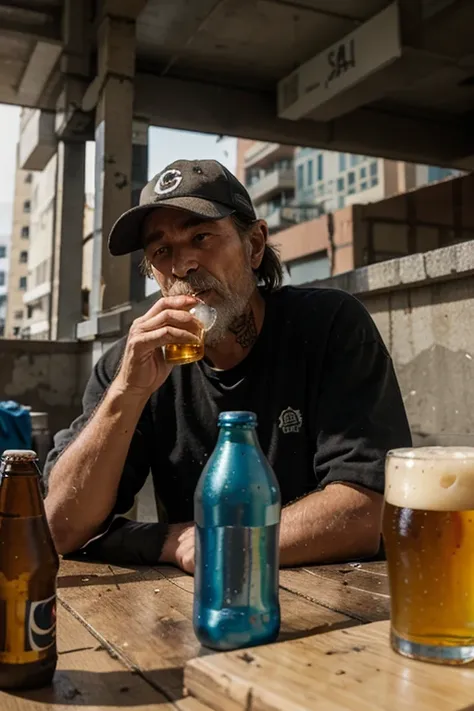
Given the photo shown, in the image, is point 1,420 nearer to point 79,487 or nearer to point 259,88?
point 79,487

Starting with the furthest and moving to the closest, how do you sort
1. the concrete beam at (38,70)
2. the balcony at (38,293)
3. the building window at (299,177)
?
the building window at (299,177) → the balcony at (38,293) → the concrete beam at (38,70)

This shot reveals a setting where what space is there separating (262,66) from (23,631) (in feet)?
25.3

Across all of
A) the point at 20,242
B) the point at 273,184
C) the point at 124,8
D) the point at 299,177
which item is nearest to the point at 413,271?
the point at 124,8

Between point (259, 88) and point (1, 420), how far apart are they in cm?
565

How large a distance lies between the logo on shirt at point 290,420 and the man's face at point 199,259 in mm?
316

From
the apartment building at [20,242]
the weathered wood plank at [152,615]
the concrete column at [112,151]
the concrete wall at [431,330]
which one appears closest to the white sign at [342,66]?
the concrete column at [112,151]

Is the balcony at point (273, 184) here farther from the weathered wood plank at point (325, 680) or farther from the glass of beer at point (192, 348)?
the weathered wood plank at point (325, 680)

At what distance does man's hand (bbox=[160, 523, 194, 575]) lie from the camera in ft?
4.95

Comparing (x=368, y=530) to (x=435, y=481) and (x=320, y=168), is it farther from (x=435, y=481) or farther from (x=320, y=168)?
(x=320, y=168)

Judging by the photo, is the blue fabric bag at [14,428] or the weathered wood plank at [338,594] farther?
the blue fabric bag at [14,428]

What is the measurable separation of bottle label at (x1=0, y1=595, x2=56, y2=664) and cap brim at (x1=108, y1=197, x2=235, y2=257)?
1258 millimetres

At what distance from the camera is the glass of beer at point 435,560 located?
922mm

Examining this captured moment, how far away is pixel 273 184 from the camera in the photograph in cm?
4091

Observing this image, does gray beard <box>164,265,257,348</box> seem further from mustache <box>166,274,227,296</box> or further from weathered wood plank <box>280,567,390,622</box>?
weathered wood plank <box>280,567,390,622</box>
